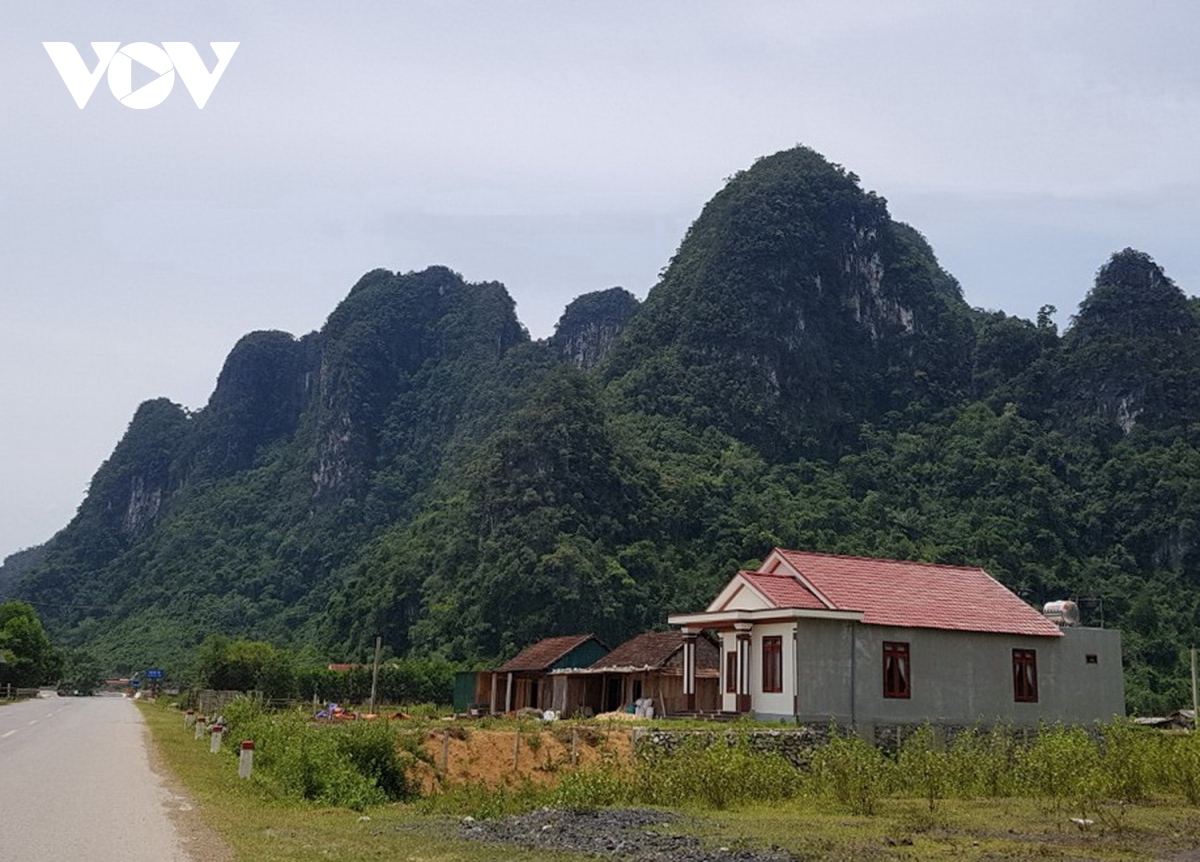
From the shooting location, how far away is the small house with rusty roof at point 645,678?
3141cm

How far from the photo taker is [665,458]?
79938 mm

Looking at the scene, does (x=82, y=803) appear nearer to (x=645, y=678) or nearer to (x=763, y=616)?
(x=763, y=616)

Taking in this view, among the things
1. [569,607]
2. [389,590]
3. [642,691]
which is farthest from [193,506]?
[642,691]

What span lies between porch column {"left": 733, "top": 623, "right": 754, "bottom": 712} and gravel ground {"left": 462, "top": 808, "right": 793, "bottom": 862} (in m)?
12.8

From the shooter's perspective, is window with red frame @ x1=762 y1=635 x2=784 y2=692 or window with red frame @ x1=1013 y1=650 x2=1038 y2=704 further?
window with red frame @ x1=1013 y1=650 x2=1038 y2=704

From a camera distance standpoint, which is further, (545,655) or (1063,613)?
(545,655)

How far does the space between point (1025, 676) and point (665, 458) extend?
52.7 m

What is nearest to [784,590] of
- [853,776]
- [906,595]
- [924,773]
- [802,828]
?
[906,595]

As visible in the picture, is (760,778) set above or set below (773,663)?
below

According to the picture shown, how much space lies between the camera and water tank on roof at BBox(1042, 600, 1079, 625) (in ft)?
99.5

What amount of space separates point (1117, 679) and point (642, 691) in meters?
14.1

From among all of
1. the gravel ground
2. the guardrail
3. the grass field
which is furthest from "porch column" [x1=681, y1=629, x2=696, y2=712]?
the guardrail

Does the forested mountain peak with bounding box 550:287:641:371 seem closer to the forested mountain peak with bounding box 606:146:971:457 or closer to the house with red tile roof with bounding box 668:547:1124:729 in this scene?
the forested mountain peak with bounding box 606:146:971:457

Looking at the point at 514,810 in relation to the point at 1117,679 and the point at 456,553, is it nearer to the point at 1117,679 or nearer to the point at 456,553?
the point at 1117,679
